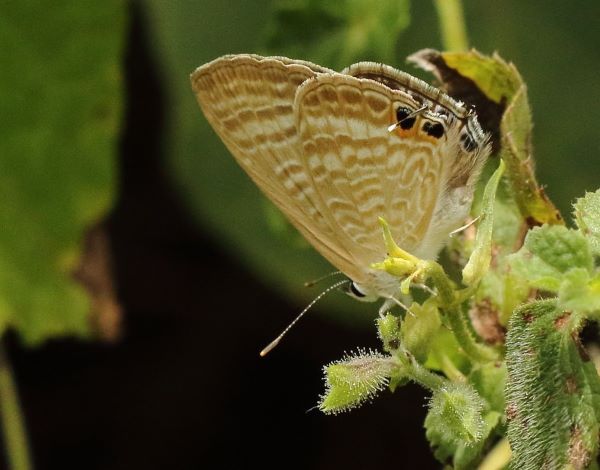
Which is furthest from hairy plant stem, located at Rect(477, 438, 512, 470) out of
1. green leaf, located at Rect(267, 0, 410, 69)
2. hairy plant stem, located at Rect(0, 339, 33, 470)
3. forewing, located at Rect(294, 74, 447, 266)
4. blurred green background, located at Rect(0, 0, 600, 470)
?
hairy plant stem, located at Rect(0, 339, 33, 470)

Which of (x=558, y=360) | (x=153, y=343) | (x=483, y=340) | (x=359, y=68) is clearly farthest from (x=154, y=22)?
(x=558, y=360)

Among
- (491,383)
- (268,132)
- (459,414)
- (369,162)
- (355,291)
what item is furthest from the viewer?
(355,291)

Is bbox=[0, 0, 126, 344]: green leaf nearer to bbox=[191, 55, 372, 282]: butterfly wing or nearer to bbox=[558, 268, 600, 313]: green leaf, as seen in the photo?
bbox=[191, 55, 372, 282]: butterfly wing

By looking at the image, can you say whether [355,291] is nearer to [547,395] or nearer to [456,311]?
[456,311]

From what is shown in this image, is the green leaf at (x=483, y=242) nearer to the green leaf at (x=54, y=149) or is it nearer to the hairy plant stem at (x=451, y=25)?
the hairy plant stem at (x=451, y=25)

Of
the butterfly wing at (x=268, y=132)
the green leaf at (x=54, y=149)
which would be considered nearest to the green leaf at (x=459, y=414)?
the butterfly wing at (x=268, y=132)

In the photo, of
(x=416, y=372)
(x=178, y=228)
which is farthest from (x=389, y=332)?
(x=178, y=228)

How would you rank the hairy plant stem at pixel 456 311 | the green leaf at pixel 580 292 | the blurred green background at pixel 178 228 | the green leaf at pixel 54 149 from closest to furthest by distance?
the green leaf at pixel 580 292, the hairy plant stem at pixel 456 311, the blurred green background at pixel 178 228, the green leaf at pixel 54 149
